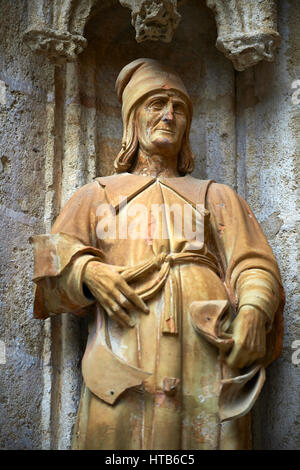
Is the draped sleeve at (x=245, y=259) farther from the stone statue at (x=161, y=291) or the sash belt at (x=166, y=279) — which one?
the sash belt at (x=166, y=279)

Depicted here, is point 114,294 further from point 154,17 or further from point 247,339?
point 154,17

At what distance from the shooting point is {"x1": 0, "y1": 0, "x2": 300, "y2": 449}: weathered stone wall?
4766 mm

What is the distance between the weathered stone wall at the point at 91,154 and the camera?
15.6 feet

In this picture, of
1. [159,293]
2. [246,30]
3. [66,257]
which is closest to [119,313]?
[159,293]

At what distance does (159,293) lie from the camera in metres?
4.36

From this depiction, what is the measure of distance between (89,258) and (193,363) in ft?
2.20

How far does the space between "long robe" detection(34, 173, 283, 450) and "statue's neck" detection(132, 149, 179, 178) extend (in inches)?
3.3

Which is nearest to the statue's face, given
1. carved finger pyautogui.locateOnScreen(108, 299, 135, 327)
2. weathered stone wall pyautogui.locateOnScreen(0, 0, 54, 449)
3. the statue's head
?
the statue's head

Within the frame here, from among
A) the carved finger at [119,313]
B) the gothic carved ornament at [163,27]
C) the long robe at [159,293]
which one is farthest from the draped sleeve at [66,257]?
the gothic carved ornament at [163,27]

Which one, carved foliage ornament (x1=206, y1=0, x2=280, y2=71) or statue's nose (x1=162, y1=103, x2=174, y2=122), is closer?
statue's nose (x1=162, y1=103, x2=174, y2=122)

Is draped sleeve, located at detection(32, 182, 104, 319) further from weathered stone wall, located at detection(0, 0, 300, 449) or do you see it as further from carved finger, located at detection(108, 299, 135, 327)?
weathered stone wall, located at detection(0, 0, 300, 449)

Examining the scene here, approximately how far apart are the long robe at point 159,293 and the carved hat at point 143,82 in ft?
1.30
